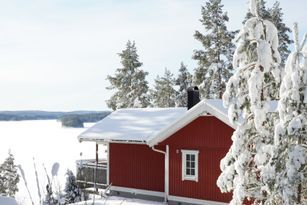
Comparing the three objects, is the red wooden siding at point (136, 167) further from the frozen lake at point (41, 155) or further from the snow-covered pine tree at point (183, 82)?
the snow-covered pine tree at point (183, 82)

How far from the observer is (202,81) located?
135 feet

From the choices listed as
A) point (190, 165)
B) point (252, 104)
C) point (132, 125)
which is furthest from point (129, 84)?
point (252, 104)

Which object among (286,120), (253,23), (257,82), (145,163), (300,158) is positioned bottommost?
(145,163)

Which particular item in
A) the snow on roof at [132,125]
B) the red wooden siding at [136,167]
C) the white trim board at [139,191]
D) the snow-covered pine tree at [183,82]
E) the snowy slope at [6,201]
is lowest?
the white trim board at [139,191]

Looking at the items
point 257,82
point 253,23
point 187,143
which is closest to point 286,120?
point 257,82

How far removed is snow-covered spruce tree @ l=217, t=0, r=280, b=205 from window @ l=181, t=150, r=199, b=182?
762cm

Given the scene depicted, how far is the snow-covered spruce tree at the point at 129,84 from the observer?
148 ft

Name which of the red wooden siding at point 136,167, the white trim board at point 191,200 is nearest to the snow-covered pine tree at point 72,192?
the red wooden siding at point 136,167

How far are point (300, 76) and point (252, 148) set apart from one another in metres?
2.72

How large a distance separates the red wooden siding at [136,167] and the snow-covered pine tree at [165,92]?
3534 cm

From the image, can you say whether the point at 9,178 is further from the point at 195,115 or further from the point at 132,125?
the point at 195,115

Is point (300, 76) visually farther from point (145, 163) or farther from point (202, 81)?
point (202, 81)

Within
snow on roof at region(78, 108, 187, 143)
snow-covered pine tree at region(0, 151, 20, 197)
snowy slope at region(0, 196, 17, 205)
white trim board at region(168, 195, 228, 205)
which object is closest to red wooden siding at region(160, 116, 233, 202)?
white trim board at region(168, 195, 228, 205)

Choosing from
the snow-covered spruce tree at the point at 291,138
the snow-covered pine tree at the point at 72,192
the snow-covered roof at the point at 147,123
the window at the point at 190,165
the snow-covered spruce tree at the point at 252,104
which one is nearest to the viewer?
the snow-covered pine tree at the point at 72,192
